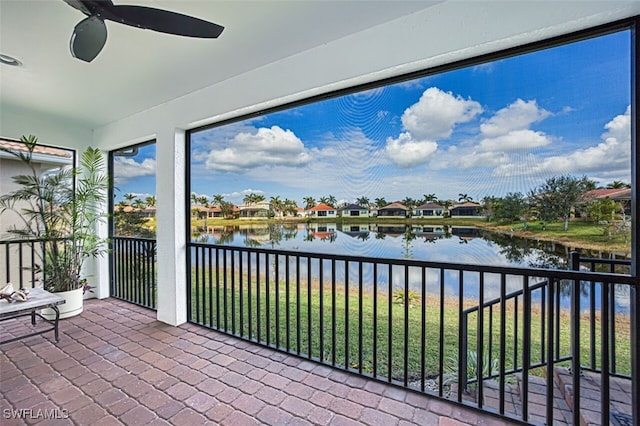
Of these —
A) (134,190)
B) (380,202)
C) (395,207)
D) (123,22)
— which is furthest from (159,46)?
(134,190)

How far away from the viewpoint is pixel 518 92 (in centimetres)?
171

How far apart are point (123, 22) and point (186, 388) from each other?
2.27 meters

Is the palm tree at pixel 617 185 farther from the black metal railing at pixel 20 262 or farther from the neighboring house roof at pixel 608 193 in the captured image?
the black metal railing at pixel 20 262

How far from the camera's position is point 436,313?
84.7 inches

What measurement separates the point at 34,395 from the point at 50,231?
2.30m

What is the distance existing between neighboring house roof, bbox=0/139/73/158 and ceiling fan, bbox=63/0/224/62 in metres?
2.90

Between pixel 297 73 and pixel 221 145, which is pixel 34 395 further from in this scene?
pixel 297 73

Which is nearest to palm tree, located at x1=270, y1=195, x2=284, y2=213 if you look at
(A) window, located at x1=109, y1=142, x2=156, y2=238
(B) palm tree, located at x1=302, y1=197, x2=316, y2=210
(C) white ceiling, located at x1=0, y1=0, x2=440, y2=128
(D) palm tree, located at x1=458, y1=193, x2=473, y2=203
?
(B) palm tree, located at x1=302, y1=197, x2=316, y2=210

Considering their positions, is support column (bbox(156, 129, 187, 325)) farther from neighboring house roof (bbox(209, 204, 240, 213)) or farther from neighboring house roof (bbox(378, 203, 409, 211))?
neighboring house roof (bbox(378, 203, 409, 211))

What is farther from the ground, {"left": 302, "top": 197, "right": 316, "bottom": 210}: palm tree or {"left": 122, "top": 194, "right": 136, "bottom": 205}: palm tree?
{"left": 122, "top": 194, "right": 136, "bottom": 205}: palm tree

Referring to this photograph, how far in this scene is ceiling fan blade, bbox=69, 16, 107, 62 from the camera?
59.2 inches

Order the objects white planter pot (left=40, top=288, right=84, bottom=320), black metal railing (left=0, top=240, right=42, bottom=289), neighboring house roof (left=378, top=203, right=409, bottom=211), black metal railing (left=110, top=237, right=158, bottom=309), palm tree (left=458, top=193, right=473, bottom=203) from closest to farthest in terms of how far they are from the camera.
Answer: palm tree (left=458, top=193, right=473, bottom=203)
neighboring house roof (left=378, top=203, right=409, bottom=211)
white planter pot (left=40, top=288, right=84, bottom=320)
black metal railing (left=0, top=240, right=42, bottom=289)
black metal railing (left=110, top=237, right=158, bottom=309)

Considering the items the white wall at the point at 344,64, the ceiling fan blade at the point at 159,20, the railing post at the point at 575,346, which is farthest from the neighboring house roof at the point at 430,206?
the ceiling fan blade at the point at 159,20

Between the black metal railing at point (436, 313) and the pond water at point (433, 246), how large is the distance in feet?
0.07
